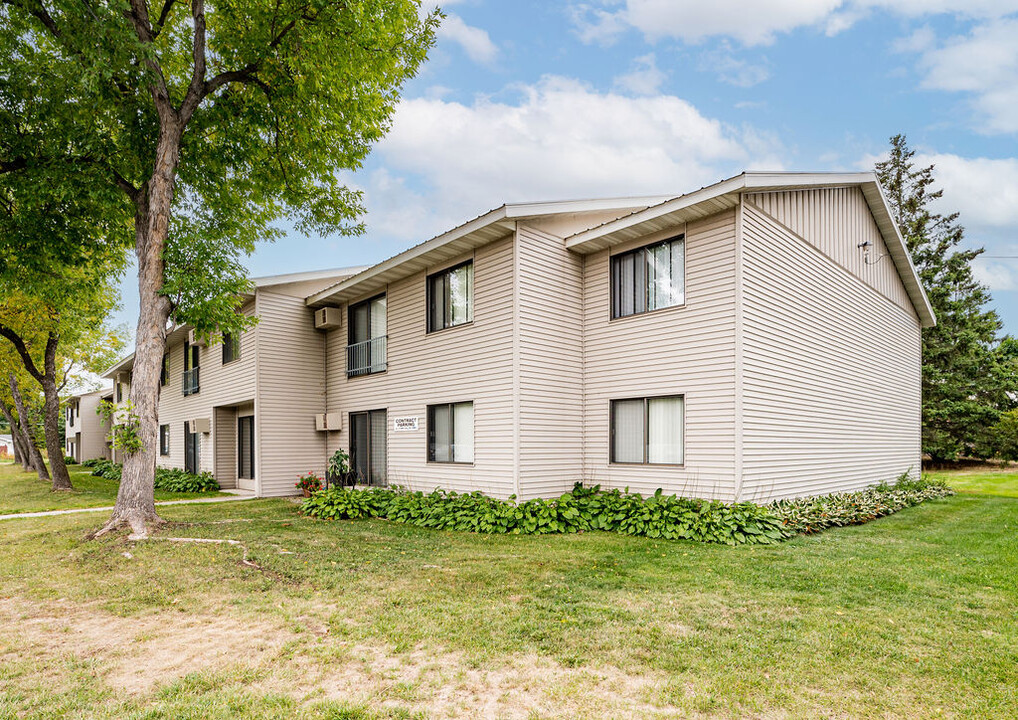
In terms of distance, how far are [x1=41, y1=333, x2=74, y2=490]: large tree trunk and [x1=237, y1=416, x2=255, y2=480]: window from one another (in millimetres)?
5391

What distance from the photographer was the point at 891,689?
364 cm

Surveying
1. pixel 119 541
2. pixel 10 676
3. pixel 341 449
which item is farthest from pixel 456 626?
pixel 341 449

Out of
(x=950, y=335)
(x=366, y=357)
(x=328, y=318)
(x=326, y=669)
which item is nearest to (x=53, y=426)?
(x=328, y=318)

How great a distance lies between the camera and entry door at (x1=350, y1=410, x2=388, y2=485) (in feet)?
44.9

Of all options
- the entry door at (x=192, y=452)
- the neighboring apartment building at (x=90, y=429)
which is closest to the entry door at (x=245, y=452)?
the entry door at (x=192, y=452)

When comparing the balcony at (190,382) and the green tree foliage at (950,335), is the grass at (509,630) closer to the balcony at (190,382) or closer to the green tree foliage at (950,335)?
the balcony at (190,382)

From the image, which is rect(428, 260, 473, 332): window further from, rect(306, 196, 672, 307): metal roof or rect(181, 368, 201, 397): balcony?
rect(181, 368, 201, 397): balcony

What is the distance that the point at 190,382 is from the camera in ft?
65.6

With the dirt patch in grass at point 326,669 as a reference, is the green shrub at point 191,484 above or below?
below

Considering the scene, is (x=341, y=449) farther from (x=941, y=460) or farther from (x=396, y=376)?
(x=941, y=460)

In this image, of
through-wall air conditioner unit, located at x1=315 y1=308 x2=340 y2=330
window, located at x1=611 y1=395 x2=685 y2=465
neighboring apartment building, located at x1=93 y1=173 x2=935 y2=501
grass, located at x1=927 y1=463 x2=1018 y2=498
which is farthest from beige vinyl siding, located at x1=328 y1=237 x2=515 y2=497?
grass, located at x1=927 y1=463 x2=1018 y2=498

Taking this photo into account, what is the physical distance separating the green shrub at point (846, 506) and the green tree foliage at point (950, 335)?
489 inches

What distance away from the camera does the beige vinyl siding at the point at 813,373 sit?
31.3ft

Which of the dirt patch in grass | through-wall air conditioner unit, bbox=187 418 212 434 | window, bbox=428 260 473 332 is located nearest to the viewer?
the dirt patch in grass
